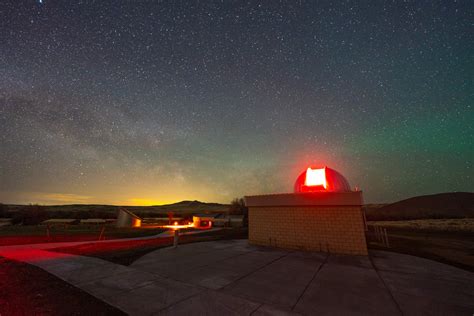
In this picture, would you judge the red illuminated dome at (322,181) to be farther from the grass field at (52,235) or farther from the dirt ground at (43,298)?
the grass field at (52,235)

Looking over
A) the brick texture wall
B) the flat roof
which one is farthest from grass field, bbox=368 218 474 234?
the flat roof

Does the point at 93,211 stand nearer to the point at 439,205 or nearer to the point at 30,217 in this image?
the point at 30,217

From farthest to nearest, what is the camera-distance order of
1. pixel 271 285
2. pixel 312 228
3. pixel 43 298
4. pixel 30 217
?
pixel 30 217, pixel 312 228, pixel 271 285, pixel 43 298

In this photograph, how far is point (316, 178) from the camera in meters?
15.3

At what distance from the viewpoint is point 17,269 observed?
751cm

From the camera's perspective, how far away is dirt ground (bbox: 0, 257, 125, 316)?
4.17 metres

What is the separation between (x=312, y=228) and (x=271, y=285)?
6880mm

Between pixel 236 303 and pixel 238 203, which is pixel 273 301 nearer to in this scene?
pixel 236 303

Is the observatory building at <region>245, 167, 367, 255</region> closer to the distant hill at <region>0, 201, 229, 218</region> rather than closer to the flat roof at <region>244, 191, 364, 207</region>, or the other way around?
the flat roof at <region>244, 191, 364, 207</region>

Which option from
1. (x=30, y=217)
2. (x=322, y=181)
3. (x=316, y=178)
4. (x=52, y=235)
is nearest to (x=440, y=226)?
(x=322, y=181)

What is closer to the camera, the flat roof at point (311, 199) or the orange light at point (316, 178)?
the flat roof at point (311, 199)

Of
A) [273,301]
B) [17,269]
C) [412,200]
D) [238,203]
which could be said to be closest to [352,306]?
[273,301]

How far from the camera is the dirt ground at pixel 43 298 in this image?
164 inches

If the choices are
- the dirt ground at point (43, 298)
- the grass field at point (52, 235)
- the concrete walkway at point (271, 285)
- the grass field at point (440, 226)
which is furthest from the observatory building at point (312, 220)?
the grass field at point (440, 226)
